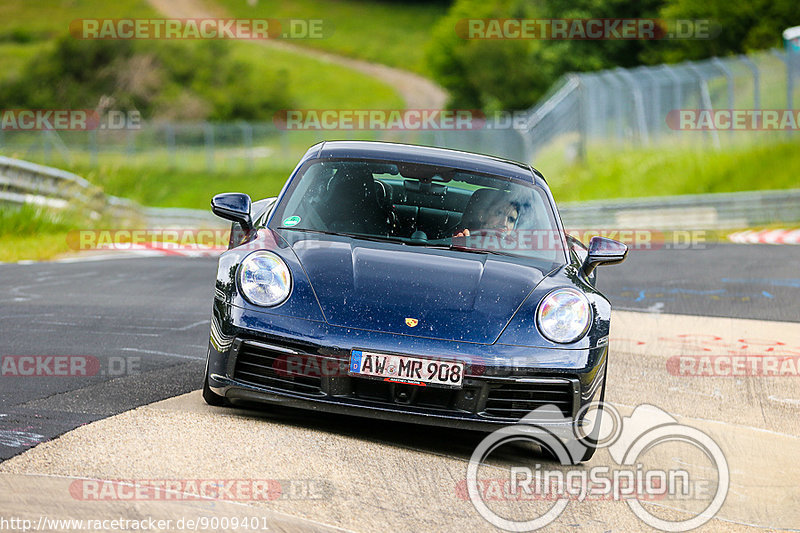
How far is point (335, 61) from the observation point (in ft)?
333

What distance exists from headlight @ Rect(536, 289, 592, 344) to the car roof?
135 centimetres

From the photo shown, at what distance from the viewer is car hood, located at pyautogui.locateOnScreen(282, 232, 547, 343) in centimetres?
527

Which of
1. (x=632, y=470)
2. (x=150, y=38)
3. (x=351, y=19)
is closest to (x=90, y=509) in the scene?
(x=632, y=470)

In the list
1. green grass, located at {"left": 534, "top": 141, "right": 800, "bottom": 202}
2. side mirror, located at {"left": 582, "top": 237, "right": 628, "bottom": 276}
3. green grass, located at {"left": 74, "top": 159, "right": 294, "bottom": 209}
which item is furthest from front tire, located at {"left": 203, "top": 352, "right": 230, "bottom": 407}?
green grass, located at {"left": 74, "top": 159, "right": 294, "bottom": 209}

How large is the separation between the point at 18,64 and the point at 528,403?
3053 inches

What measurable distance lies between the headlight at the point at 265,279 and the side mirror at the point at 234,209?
667mm

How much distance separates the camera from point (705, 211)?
71.2ft

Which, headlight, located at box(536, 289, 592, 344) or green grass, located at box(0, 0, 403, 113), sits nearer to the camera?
headlight, located at box(536, 289, 592, 344)

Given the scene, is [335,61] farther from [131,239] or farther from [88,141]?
[131,239]

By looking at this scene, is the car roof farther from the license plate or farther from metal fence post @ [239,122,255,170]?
metal fence post @ [239,122,255,170]

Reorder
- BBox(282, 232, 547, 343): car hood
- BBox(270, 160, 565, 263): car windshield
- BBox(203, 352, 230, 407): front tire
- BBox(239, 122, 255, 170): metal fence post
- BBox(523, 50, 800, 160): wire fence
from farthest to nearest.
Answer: BBox(239, 122, 255, 170): metal fence post → BBox(523, 50, 800, 160): wire fence → BBox(270, 160, 565, 263): car windshield → BBox(203, 352, 230, 407): front tire → BBox(282, 232, 547, 343): car hood

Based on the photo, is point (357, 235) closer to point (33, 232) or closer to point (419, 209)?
point (419, 209)

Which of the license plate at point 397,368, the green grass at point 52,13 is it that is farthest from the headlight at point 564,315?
the green grass at point 52,13

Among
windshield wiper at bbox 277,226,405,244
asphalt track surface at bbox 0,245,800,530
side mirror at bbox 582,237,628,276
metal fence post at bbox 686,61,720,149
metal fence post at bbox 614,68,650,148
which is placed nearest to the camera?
asphalt track surface at bbox 0,245,800,530
